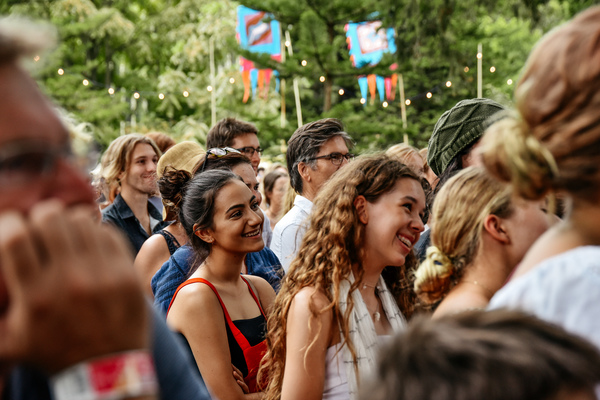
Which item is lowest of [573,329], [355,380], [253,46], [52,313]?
[355,380]

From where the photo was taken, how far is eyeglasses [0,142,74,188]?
0.88 metres

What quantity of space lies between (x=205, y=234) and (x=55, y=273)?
10.5 feet

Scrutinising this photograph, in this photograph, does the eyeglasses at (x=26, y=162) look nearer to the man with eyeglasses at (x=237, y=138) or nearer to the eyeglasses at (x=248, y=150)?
the man with eyeglasses at (x=237, y=138)

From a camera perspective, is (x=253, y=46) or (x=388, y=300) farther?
(x=253, y=46)

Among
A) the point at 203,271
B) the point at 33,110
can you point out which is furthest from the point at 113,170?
the point at 33,110

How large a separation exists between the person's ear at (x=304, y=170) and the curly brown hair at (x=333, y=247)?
191 centimetres

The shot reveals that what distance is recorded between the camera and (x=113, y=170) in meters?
5.84

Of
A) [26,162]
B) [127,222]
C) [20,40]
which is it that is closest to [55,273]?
[26,162]

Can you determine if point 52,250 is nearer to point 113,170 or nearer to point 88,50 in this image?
point 113,170

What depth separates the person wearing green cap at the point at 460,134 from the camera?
11.5 feet

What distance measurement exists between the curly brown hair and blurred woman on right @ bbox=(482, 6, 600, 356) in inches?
62.6

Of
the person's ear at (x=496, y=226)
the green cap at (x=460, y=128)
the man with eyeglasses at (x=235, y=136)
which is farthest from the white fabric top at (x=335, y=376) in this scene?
the man with eyeglasses at (x=235, y=136)

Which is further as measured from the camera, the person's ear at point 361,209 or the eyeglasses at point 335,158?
the eyeglasses at point 335,158

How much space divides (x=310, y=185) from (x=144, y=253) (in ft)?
4.66
